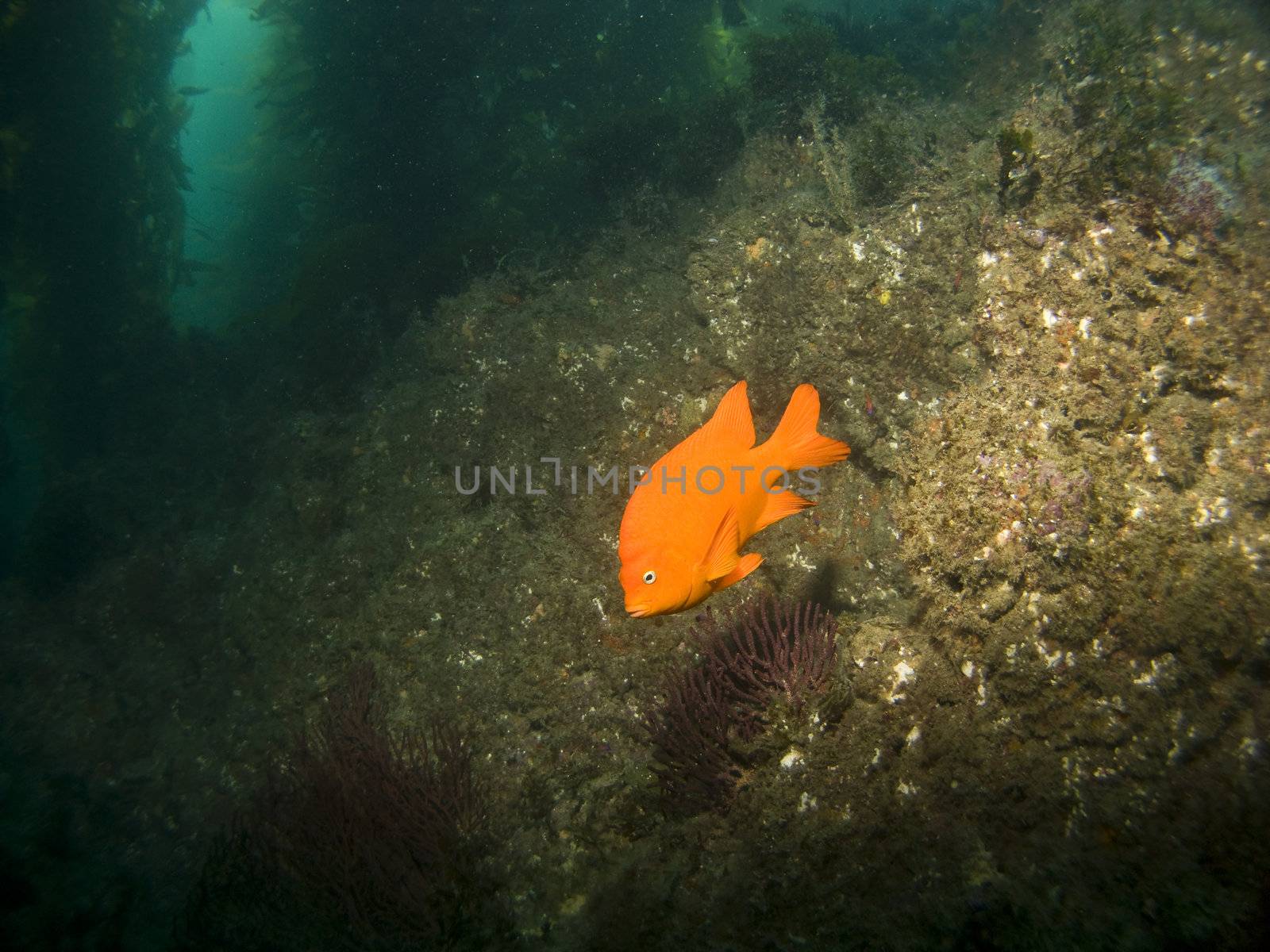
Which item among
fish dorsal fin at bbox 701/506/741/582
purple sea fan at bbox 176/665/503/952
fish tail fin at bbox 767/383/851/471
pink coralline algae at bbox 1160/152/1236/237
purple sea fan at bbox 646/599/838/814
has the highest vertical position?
pink coralline algae at bbox 1160/152/1236/237

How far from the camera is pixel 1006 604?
2689 millimetres

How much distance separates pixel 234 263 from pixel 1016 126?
51.7 ft

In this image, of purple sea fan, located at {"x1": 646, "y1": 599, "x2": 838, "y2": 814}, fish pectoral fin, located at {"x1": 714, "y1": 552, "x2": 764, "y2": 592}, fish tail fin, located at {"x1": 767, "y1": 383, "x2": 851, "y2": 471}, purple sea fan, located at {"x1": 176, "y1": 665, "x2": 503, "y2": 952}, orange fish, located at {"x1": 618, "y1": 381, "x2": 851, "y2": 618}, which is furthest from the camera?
purple sea fan, located at {"x1": 176, "y1": 665, "x2": 503, "y2": 952}

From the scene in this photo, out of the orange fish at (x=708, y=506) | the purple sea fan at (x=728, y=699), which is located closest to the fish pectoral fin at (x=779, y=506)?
the orange fish at (x=708, y=506)

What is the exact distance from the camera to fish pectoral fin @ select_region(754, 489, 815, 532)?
96.1 inches

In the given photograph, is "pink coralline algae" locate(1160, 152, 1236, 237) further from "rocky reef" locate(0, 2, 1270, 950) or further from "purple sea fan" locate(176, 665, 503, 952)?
"purple sea fan" locate(176, 665, 503, 952)

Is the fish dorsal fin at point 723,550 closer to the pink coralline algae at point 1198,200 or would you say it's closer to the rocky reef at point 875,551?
the rocky reef at point 875,551

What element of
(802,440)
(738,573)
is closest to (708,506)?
(738,573)

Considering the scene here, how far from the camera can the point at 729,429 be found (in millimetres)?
2467

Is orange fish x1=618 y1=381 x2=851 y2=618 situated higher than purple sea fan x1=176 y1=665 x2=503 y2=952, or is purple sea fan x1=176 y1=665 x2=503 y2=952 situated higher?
orange fish x1=618 y1=381 x2=851 y2=618

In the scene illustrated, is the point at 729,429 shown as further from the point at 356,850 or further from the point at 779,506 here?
the point at 356,850

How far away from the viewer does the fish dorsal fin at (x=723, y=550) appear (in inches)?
85.9

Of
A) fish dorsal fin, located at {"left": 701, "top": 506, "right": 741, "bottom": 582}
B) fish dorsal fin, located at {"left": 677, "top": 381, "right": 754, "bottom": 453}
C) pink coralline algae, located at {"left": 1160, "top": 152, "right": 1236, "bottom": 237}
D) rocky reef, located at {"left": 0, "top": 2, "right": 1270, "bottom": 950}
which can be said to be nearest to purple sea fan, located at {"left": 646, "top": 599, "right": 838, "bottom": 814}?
rocky reef, located at {"left": 0, "top": 2, "right": 1270, "bottom": 950}

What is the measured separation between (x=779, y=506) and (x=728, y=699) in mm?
1346
